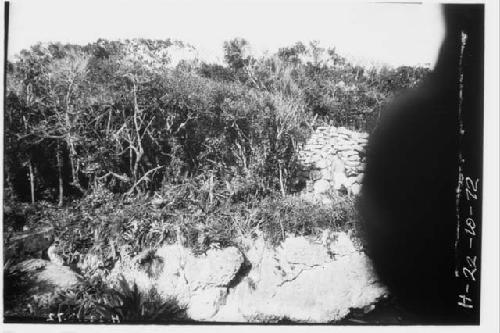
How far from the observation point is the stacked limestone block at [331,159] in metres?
3.64

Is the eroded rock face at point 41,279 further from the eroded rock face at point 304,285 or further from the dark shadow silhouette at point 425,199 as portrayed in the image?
the dark shadow silhouette at point 425,199

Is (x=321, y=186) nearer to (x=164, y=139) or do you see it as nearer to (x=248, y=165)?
(x=248, y=165)

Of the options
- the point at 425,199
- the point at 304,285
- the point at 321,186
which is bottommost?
the point at 304,285

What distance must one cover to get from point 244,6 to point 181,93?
0.94 metres

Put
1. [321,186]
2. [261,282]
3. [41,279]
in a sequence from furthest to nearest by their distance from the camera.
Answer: [321,186] → [261,282] → [41,279]

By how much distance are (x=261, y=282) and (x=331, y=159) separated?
126 centimetres

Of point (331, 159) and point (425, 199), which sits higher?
point (331, 159)

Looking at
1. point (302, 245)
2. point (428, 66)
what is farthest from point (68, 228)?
point (428, 66)

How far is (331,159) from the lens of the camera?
144 inches

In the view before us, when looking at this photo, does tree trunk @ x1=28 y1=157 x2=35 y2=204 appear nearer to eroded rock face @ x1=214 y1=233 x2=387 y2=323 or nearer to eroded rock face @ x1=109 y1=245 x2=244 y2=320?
eroded rock face @ x1=109 y1=245 x2=244 y2=320

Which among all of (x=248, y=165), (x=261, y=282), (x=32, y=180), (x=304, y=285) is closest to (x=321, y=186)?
(x=248, y=165)

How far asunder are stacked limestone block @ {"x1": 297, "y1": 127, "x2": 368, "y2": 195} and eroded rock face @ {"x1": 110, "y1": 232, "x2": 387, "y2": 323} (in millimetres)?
620

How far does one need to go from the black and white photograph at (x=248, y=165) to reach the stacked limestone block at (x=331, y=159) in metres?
0.01

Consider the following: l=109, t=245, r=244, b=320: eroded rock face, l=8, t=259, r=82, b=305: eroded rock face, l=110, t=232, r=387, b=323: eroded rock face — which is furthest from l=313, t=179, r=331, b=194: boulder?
l=8, t=259, r=82, b=305: eroded rock face
